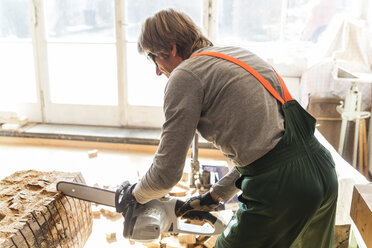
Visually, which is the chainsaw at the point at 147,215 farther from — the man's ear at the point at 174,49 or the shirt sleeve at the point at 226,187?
the man's ear at the point at 174,49

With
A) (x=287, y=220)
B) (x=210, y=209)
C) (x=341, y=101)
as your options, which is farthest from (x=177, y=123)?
(x=341, y=101)

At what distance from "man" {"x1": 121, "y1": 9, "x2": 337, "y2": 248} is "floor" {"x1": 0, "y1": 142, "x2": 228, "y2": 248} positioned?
213 centimetres

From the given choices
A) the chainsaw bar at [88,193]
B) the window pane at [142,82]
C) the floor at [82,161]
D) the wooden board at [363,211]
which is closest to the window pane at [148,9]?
the window pane at [142,82]

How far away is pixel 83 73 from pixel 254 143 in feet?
11.6

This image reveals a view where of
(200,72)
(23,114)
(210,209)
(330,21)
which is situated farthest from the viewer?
(23,114)

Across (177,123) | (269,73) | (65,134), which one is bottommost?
(65,134)

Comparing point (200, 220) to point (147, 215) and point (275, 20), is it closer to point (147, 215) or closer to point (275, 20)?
point (147, 215)

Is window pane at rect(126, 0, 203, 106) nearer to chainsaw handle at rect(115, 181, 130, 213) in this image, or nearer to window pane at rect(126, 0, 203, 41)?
window pane at rect(126, 0, 203, 41)

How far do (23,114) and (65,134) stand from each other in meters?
0.73

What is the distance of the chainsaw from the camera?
64.3 inches

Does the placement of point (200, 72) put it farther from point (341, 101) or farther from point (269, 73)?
point (341, 101)

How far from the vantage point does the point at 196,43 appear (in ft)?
4.94

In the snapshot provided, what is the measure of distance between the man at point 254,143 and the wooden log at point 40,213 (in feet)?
2.10

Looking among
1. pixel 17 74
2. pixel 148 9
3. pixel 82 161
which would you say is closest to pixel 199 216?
pixel 82 161
